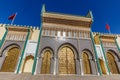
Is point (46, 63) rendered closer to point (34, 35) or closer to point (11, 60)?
point (11, 60)

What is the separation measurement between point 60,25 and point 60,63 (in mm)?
4692

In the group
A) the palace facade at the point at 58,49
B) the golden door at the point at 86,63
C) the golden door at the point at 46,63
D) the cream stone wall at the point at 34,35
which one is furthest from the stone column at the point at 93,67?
the cream stone wall at the point at 34,35

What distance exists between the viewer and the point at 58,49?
11375 millimetres

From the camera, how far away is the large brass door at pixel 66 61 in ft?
34.2

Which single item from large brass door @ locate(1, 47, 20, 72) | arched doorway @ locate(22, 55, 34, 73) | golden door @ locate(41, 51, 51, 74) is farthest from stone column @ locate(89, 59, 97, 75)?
large brass door @ locate(1, 47, 20, 72)

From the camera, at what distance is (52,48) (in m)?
11.3

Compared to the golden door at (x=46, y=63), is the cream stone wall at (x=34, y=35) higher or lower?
higher

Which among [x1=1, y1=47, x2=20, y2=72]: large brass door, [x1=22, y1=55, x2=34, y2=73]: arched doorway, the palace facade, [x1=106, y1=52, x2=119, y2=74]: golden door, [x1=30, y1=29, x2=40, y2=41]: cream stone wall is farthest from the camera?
[x1=30, y1=29, x2=40, y2=41]: cream stone wall

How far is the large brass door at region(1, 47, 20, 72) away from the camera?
10.4m

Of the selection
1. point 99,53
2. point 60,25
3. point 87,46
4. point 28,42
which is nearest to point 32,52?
point 28,42

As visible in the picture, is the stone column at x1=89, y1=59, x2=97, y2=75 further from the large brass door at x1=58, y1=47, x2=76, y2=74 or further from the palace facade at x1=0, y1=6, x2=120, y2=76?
the large brass door at x1=58, y1=47, x2=76, y2=74

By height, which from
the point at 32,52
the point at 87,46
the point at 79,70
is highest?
the point at 87,46

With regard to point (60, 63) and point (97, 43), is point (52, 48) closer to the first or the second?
point (60, 63)

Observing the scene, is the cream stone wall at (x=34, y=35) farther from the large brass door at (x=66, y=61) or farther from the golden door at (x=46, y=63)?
the large brass door at (x=66, y=61)
